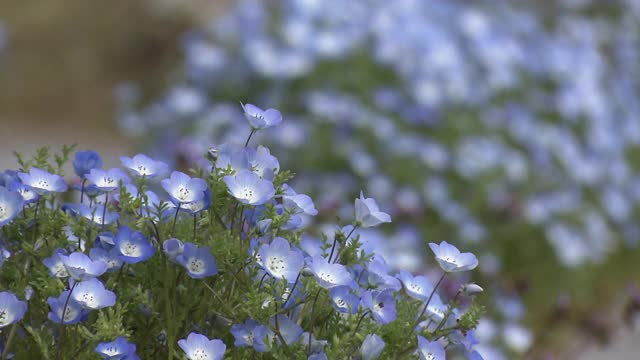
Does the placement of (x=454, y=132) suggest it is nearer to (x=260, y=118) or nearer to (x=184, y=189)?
(x=260, y=118)

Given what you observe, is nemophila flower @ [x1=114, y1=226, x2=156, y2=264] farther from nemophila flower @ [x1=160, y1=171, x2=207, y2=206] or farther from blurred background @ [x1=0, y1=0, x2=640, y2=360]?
blurred background @ [x1=0, y1=0, x2=640, y2=360]

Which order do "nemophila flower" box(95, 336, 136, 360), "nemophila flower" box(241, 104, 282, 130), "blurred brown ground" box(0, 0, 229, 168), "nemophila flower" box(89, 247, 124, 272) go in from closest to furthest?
"nemophila flower" box(95, 336, 136, 360), "nemophila flower" box(89, 247, 124, 272), "nemophila flower" box(241, 104, 282, 130), "blurred brown ground" box(0, 0, 229, 168)

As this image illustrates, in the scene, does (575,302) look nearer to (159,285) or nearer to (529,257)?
(529,257)

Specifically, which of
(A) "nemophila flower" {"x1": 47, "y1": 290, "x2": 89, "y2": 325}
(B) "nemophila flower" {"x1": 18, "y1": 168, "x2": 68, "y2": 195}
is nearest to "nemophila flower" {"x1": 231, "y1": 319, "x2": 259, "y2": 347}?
(A) "nemophila flower" {"x1": 47, "y1": 290, "x2": 89, "y2": 325}

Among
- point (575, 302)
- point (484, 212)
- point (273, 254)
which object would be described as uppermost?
point (273, 254)

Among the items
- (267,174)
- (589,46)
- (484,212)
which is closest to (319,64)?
(484,212)

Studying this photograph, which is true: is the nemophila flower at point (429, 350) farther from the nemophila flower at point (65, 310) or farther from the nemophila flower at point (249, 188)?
the nemophila flower at point (65, 310)

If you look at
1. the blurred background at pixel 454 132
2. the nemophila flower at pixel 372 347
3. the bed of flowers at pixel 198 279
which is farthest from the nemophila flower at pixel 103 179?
the blurred background at pixel 454 132
